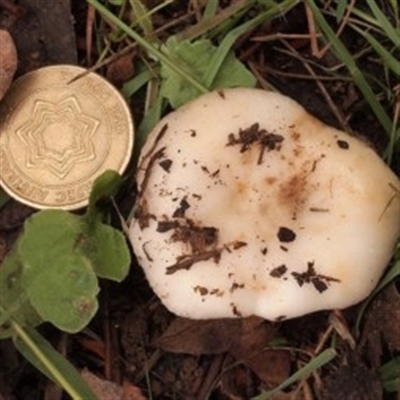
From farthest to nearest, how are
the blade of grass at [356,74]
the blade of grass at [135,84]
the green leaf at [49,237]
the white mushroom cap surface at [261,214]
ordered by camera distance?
the blade of grass at [135,84] → the blade of grass at [356,74] → the green leaf at [49,237] → the white mushroom cap surface at [261,214]

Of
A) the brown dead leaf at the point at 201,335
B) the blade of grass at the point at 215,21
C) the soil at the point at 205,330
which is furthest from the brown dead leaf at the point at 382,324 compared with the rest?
the blade of grass at the point at 215,21

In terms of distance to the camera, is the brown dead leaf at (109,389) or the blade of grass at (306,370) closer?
the blade of grass at (306,370)

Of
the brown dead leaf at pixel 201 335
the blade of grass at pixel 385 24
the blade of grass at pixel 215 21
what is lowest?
the brown dead leaf at pixel 201 335

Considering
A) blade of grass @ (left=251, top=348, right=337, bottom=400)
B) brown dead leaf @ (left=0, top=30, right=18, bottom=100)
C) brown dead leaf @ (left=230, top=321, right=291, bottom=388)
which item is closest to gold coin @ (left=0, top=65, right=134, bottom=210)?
brown dead leaf @ (left=0, top=30, right=18, bottom=100)

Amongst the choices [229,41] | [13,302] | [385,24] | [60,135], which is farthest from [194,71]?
[13,302]

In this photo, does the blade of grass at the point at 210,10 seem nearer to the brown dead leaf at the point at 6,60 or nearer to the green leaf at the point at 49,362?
the brown dead leaf at the point at 6,60

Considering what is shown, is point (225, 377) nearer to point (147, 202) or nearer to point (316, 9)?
point (147, 202)

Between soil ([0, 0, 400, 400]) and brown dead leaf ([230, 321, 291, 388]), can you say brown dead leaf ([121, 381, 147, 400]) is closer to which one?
soil ([0, 0, 400, 400])
